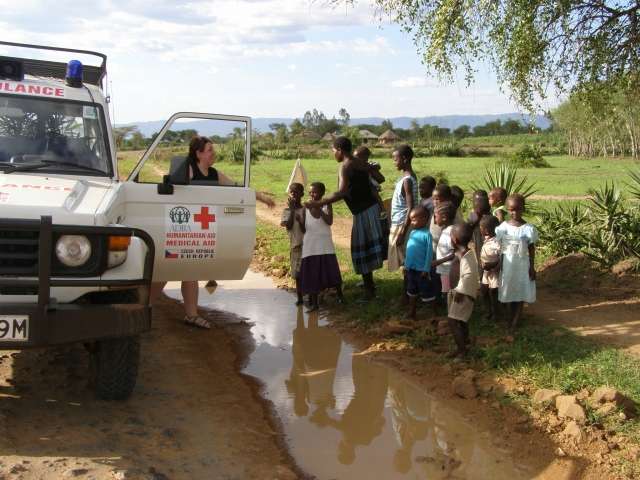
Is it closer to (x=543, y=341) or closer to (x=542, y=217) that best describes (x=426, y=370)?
(x=543, y=341)

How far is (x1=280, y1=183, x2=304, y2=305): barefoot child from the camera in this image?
7.61 metres

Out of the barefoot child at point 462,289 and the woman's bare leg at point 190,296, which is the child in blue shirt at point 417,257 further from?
the woman's bare leg at point 190,296

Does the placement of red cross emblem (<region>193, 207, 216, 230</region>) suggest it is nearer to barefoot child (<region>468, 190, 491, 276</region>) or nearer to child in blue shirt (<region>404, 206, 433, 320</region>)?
child in blue shirt (<region>404, 206, 433, 320</region>)

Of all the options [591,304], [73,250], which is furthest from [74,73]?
[591,304]

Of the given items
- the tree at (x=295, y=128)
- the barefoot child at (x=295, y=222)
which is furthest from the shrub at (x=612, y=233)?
the tree at (x=295, y=128)

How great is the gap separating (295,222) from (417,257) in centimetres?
158

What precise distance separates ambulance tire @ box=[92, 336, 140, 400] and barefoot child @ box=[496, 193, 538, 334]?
3.32 m

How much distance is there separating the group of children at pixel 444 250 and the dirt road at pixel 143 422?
171cm

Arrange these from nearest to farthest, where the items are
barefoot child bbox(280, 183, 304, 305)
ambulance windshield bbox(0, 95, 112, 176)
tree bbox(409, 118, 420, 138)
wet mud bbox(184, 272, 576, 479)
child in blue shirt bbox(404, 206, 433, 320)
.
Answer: wet mud bbox(184, 272, 576, 479), ambulance windshield bbox(0, 95, 112, 176), child in blue shirt bbox(404, 206, 433, 320), barefoot child bbox(280, 183, 304, 305), tree bbox(409, 118, 420, 138)

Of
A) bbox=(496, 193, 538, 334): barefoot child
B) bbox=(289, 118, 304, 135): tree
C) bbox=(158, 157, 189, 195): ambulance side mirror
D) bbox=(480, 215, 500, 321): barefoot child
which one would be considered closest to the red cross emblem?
bbox=(158, 157, 189, 195): ambulance side mirror

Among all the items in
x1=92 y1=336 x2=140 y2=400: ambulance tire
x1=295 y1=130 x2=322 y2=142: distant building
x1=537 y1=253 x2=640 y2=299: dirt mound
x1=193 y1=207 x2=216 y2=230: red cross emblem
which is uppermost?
x1=295 y1=130 x2=322 y2=142: distant building

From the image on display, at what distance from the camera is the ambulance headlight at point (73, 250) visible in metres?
4.11

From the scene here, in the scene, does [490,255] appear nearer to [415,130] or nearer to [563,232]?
[563,232]

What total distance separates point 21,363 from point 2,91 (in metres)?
2.04
